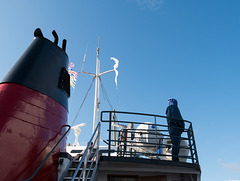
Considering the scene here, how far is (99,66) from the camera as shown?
16281mm

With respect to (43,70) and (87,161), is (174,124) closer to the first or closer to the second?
(87,161)

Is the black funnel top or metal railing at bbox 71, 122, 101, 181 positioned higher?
the black funnel top

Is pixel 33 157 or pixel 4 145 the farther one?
pixel 33 157

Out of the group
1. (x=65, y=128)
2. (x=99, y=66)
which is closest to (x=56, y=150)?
(x=65, y=128)

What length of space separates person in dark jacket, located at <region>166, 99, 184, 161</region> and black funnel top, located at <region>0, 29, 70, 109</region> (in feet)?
10.9

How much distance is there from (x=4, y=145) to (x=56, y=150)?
130 centimetres

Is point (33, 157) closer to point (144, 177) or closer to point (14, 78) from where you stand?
point (14, 78)

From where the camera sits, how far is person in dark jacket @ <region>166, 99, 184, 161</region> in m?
6.30

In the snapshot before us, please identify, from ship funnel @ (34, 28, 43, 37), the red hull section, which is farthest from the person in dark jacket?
ship funnel @ (34, 28, 43, 37)

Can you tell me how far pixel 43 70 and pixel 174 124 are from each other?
168 inches

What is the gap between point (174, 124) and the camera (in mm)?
6516

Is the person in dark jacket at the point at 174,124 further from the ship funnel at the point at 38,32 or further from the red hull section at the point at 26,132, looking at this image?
the ship funnel at the point at 38,32

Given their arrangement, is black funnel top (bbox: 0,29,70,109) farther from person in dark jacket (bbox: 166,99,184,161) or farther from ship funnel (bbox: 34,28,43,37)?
person in dark jacket (bbox: 166,99,184,161)

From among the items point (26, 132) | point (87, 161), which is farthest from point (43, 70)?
point (87, 161)
